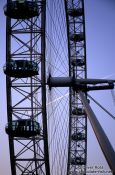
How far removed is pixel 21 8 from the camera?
595 inches

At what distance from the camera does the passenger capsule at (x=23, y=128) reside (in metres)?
14.9

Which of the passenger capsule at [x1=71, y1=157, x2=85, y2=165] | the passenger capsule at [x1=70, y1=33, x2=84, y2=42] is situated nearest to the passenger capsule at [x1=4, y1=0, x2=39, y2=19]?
the passenger capsule at [x1=70, y1=33, x2=84, y2=42]

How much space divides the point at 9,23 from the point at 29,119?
515 centimetres

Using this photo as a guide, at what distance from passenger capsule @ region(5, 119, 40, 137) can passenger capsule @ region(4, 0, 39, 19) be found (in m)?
5.49

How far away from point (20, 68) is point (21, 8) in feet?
10.2

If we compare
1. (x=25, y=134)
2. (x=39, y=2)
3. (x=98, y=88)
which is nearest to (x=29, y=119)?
(x=25, y=134)

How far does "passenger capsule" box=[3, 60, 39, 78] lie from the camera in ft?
48.9

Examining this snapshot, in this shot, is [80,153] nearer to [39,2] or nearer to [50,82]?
[50,82]

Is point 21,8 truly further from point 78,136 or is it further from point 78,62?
point 78,136

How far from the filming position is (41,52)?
47.8 feet

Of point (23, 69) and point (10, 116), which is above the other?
point (23, 69)

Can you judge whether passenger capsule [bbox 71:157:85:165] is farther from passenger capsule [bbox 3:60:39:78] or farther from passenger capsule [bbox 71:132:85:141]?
passenger capsule [bbox 3:60:39:78]

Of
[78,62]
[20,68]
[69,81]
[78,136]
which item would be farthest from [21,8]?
[78,136]

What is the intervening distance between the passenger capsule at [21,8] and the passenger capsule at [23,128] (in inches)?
216
